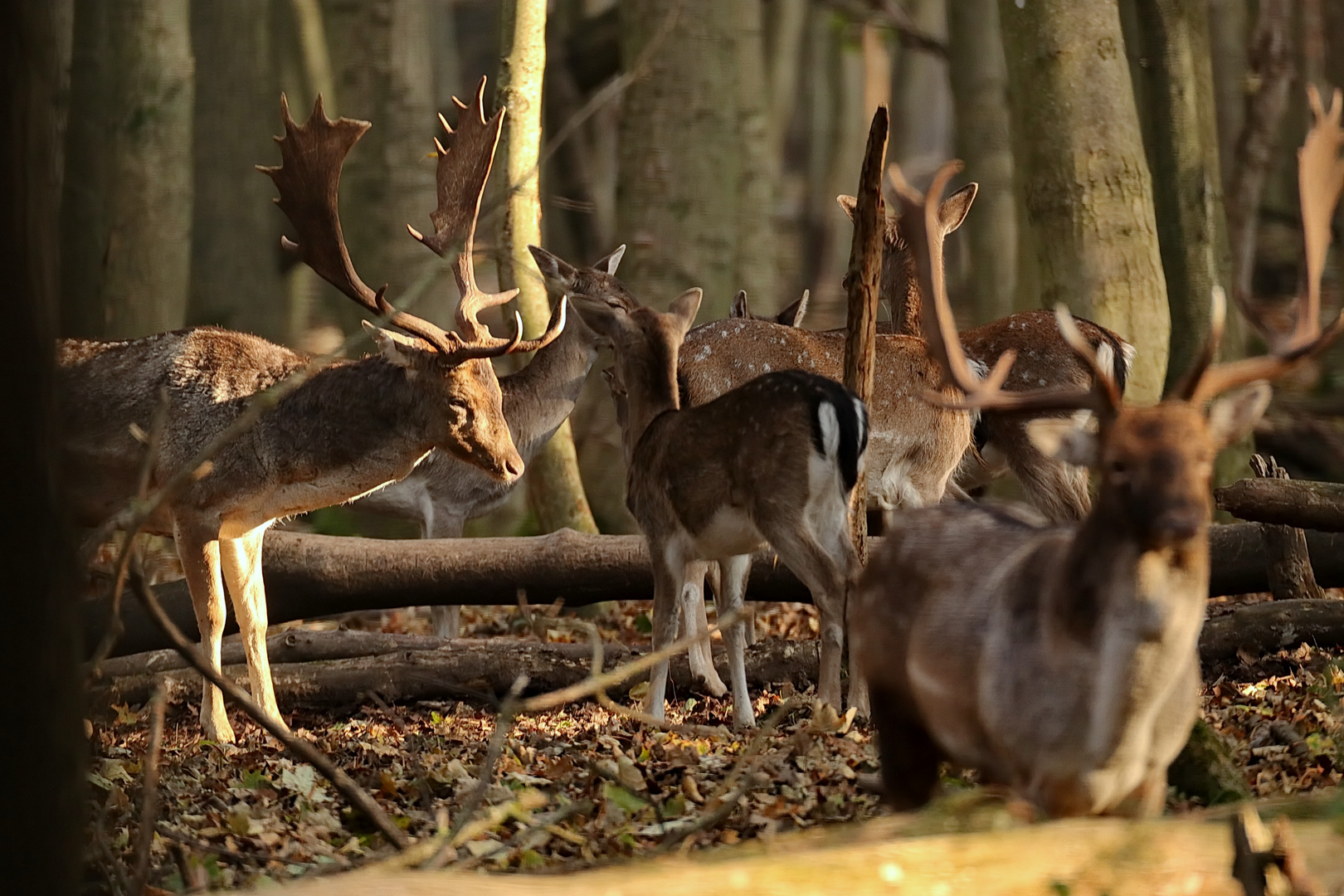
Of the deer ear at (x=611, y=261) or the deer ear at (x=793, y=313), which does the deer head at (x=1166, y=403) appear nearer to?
the deer ear at (x=611, y=261)

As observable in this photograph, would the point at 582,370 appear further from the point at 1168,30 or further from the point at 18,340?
the point at 18,340

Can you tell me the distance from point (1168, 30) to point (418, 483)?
218 inches

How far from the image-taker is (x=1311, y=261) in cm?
407

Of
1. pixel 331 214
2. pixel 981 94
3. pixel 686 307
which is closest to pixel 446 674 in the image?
pixel 686 307

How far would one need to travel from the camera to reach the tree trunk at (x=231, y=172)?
1294cm

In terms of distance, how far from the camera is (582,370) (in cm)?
1004

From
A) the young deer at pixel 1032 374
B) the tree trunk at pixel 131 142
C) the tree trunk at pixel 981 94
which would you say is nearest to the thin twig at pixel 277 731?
the young deer at pixel 1032 374

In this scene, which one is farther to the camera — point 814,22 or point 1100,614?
point 814,22

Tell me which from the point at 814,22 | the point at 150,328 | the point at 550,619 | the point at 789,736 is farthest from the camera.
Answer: the point at 814,22

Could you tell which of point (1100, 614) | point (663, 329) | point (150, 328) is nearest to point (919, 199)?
point (1100, 614)

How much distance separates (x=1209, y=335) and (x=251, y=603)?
505cm

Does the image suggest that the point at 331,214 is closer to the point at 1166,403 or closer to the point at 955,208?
the point at 955,208

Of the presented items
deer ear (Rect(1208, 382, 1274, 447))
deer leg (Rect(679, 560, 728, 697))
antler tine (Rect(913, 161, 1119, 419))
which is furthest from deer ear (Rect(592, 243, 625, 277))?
deer ear (Rect(1208, 382, 1274, 447))

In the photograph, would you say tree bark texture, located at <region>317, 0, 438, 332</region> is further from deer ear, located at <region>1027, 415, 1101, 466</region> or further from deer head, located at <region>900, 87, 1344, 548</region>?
deer ear, located at <region>1027, 415, 1101, 466</region>
